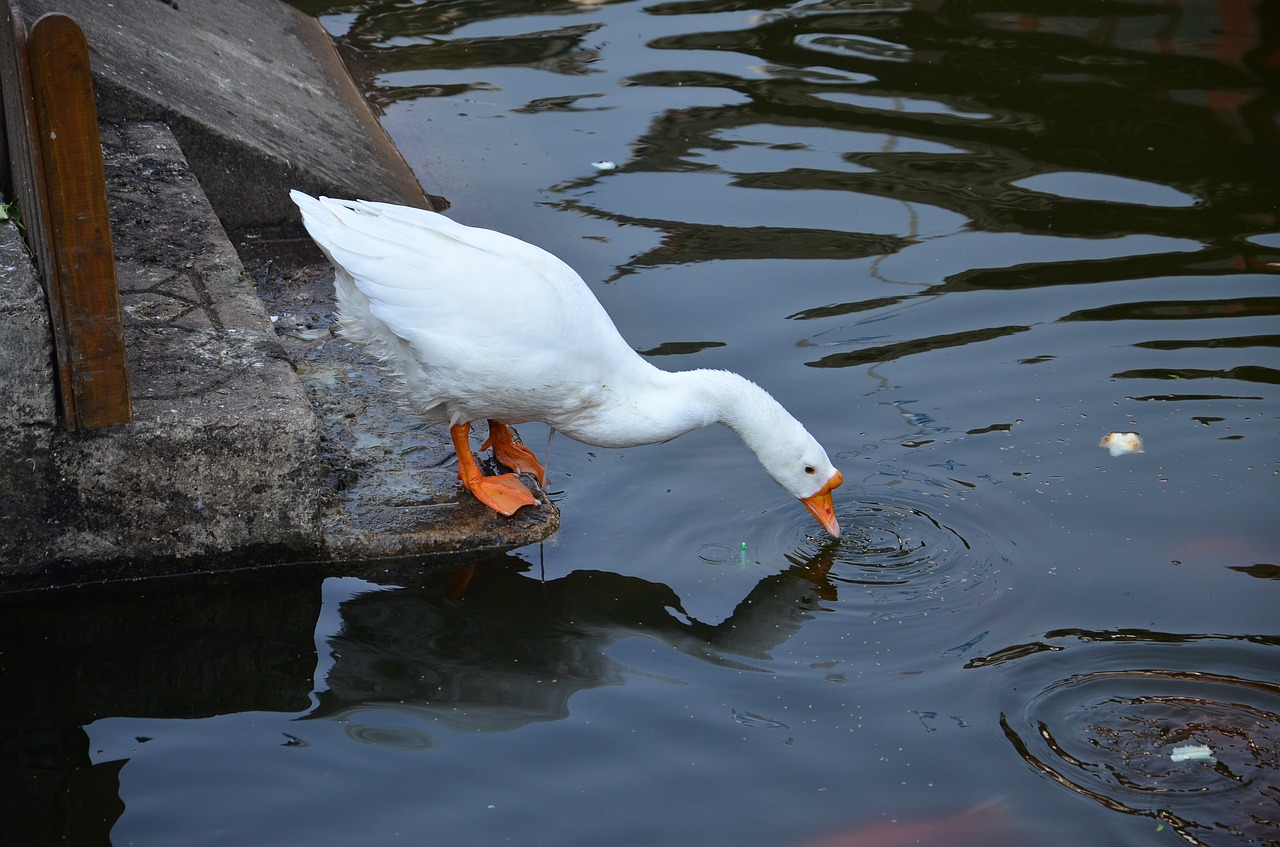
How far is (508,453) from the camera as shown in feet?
15.7

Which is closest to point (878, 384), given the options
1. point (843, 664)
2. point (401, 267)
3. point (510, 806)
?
point (843, 664)

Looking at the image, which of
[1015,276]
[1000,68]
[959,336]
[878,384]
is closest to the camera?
[878,384]

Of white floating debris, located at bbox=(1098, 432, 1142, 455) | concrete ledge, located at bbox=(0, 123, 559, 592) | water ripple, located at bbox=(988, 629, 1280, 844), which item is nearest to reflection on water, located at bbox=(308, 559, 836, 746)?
concrete ledge, located at bbox=(0, 123, 559, 592)

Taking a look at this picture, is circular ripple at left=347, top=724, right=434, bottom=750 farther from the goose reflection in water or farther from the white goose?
the white goose

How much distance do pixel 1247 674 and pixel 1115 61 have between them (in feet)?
20.4

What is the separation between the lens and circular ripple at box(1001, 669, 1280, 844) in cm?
320

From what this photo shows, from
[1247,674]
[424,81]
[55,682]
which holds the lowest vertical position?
[1247,674]

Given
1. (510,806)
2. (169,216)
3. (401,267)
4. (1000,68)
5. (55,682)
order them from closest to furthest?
(510,806)
(55,682)
(401,267)
(169,216)
(1000,68)

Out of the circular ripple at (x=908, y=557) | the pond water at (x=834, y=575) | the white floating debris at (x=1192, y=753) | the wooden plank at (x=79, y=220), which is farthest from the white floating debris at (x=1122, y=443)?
the wooden plank at (x=79, y=220)

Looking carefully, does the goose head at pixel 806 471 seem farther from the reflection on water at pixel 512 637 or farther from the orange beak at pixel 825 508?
the reflection on water at pixel 512 637

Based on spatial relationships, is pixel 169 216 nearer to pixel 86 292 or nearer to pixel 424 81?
pixel 86 292

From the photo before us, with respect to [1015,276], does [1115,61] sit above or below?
above

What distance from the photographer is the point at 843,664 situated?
3826mm

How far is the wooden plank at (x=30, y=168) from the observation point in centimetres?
344
